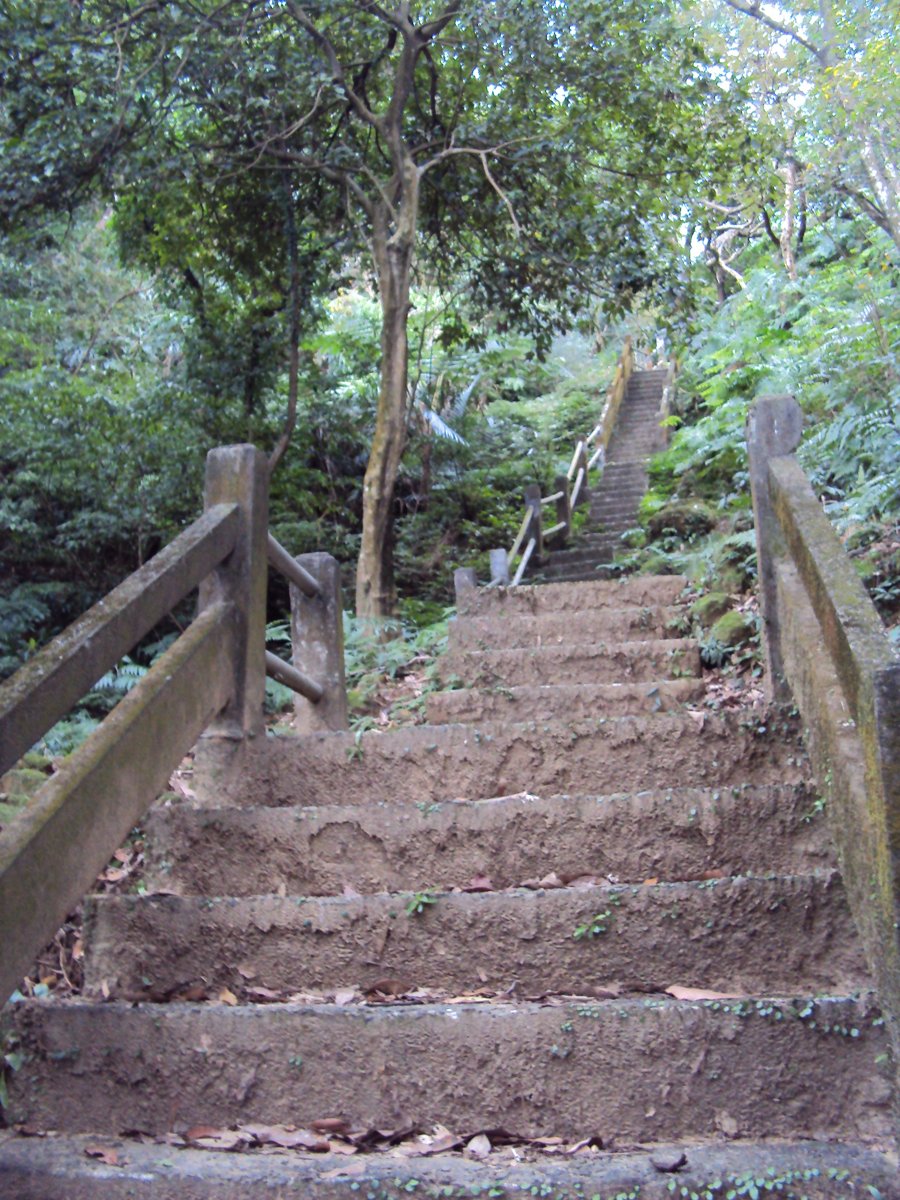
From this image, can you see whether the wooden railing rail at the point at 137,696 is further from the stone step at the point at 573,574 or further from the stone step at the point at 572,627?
the stone step at the point at 573,574

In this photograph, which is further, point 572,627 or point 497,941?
point 572,627

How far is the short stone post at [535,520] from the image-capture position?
1215 cm

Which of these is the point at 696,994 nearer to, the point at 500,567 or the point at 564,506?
the point at 500,567

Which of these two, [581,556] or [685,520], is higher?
[685,520]

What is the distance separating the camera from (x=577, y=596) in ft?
24.5

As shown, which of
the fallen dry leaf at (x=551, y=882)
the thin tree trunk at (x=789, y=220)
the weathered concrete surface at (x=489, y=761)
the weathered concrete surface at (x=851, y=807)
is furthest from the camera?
the thin tree trunk at (x=789, y=220)

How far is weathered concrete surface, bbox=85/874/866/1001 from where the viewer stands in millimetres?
2509

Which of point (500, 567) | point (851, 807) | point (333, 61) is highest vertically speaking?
point (333, 61)

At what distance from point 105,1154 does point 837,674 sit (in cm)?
192

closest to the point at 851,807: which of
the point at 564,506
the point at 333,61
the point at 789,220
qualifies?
the point at 333,61

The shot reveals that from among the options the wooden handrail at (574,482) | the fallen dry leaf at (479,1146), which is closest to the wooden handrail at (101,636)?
the fallen dry leaf at (479,1146)

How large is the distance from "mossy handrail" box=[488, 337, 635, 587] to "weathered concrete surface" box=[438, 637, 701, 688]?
10.7ft

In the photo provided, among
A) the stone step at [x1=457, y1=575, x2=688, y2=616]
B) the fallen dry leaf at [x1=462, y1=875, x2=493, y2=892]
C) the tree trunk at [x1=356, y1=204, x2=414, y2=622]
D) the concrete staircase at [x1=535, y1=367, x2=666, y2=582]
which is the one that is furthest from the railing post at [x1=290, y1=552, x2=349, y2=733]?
the concrete staircase at [x1=535, y1=367, x2=666, y2=582]

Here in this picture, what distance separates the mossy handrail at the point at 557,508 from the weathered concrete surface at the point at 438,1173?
7313 mm
